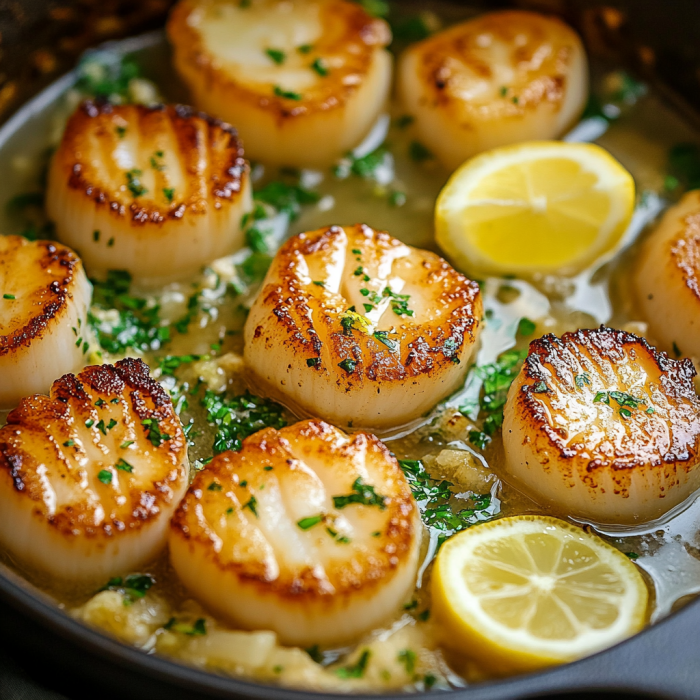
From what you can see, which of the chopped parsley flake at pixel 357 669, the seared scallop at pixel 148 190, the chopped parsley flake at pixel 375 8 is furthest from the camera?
the chopped parsley flake at pixel 375 8

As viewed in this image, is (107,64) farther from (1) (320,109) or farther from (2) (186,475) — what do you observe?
(2) (186,475)

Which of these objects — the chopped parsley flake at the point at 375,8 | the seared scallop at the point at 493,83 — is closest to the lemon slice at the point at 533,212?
the seared scallop at the point at 493,83

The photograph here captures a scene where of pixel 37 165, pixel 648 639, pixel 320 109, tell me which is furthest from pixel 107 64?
pixel 648 639

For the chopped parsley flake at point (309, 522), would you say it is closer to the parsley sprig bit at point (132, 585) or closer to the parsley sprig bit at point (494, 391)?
the parsley sprig bit at point (132, 585)

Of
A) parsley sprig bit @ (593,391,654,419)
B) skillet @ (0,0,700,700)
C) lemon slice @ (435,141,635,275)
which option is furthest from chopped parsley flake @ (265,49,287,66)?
skillet @ (0,0,700,700)

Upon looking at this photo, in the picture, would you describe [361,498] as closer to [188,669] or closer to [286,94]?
[188,669]

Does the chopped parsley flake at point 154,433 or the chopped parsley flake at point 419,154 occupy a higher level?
the chopped parsley flake at point 419,154

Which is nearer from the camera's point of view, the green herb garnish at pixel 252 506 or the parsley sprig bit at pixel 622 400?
the green herb garnish at pixel 252 506

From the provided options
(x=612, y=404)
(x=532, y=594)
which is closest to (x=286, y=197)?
(x=612, y=404)
